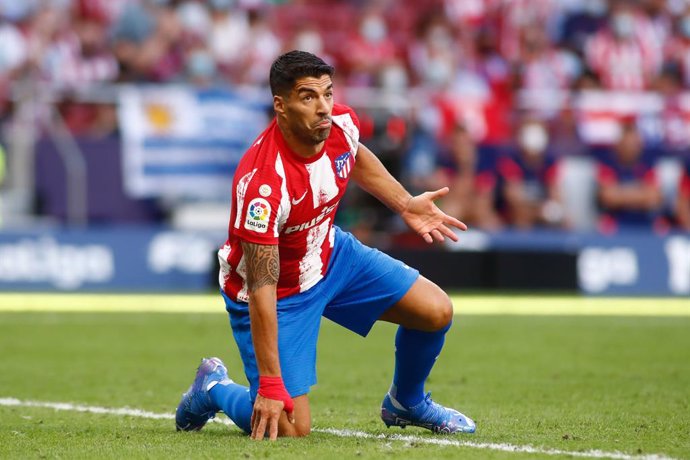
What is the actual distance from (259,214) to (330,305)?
1019 millimetres

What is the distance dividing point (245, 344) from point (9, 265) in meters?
10.6

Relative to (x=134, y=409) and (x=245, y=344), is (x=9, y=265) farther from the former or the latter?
(x=245, y=344)

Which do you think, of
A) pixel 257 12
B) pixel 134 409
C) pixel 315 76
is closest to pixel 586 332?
pixel 134 409

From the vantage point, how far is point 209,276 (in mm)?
16844

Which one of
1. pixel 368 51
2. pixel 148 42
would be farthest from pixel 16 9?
pixel 368 51

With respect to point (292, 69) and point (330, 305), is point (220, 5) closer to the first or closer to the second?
point (330, 305)

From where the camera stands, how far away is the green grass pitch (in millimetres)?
6195

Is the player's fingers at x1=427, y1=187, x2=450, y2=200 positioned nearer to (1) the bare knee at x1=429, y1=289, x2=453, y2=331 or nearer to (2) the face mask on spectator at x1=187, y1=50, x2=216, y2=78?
(1) the bare knee at x1=429, y1=289, x2=453, y2=331

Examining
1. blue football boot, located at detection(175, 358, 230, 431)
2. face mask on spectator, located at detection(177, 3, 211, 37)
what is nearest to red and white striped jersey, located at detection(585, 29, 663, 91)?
face mask on spectator, located at detection(177, 3, 211, 37)

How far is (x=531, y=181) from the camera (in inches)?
714

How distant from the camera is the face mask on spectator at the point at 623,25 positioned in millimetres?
21125

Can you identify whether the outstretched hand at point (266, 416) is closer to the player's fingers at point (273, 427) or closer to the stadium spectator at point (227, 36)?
the player's fingers at point (273, 427)

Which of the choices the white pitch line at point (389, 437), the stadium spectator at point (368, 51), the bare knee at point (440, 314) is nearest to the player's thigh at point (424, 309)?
the bare knee at point (440, 314)

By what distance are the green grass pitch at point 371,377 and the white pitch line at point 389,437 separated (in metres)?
0.05
